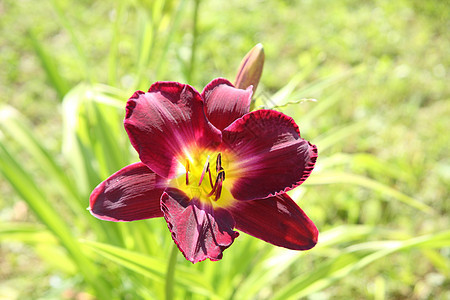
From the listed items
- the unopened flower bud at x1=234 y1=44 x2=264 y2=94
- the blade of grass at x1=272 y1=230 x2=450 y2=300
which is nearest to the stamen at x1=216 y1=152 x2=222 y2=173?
the unopened flower bud at x1=234 y1=44 x2=264 y2=94

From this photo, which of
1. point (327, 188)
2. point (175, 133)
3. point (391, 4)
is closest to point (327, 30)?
point (391, 4)

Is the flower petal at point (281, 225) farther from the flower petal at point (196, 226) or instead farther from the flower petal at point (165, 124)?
the flower petal at point (165, 124)

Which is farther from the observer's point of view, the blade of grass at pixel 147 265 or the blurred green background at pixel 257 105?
the blurred green background at pixel 257 105

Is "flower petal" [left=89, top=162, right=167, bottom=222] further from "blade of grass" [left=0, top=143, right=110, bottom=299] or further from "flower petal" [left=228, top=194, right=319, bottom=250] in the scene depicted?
"blade of grass" [left=0, top=143, right=110, bottom=299]

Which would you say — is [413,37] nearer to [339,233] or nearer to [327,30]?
[327,30]

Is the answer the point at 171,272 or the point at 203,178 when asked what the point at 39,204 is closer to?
the point at 171,272

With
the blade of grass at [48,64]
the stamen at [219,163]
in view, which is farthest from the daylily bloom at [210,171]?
the blade of grass at [48,64]

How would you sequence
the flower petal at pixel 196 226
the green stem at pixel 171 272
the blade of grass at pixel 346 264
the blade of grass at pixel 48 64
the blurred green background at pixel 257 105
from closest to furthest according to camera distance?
the flower petal at pixel 196 226, the green stem at pixel 171 272, the blade of grass at pixel 346 264, the blurred green background at pixel 257 105, the blade of grass at pixel 48 64
